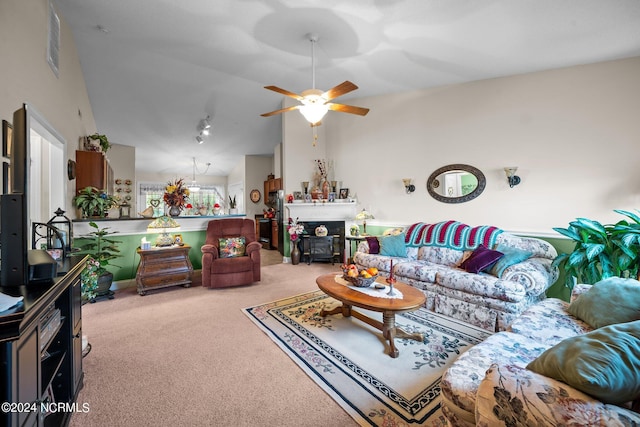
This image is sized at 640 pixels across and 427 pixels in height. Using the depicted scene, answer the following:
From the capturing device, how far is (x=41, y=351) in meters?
1.10

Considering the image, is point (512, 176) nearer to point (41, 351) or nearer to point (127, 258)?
point (41, 351)

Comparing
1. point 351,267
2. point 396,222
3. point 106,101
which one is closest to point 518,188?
point 396,222

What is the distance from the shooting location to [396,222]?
15.7 feet

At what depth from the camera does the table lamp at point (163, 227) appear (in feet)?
12.7

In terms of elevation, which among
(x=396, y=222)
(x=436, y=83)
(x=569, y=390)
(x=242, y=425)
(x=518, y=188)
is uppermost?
(x=436, y=83)

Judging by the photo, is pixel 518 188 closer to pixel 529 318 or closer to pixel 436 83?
pixel 436 83

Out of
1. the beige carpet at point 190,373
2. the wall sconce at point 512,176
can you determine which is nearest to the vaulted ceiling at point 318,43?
the wall sconce at point 512,176

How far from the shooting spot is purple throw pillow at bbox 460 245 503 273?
117 inches

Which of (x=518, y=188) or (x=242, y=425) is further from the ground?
(x=518, y=188)

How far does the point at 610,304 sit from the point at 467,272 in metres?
1.38

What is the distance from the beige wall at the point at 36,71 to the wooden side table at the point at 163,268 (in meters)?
1.08

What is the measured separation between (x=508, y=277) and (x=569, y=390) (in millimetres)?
2097

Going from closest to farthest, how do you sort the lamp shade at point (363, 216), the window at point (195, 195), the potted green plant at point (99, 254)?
the potted green plant at point (99, 254) < the lamp shade at point (363, 216) < the window at point (195, 195)

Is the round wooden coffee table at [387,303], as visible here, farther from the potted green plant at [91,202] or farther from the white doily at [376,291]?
the potted green plant at [91,202]
